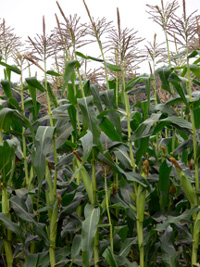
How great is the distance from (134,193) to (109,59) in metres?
0.93

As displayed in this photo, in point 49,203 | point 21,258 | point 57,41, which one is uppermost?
point 57,41

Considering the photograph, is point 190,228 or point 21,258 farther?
point 21,258

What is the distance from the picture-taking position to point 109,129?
2203mm

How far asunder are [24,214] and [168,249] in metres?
0.94

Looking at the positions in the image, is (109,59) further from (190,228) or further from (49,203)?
(190,228)

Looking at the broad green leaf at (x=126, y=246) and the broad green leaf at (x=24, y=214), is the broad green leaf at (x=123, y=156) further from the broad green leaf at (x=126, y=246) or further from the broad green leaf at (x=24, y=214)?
the broad green leaf at (x=24, y=214)

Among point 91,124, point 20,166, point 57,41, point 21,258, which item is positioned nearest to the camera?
point 91,124

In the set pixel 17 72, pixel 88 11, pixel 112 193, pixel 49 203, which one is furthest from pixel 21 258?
pixel 88 11

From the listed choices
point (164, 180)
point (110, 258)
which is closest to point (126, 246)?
point (110, 258)

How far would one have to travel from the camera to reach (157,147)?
2.70m

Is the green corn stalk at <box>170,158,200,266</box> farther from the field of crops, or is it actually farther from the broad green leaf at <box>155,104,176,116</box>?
the broad green leaf at <box>155,104,176,116</box>

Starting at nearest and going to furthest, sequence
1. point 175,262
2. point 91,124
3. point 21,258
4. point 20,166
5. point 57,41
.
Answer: point 91,124 → point 175,262 → point 57,41 → point 21,258 → point 20,166

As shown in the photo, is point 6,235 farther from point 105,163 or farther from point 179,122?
point 179,122

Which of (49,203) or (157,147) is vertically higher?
(157,147)
